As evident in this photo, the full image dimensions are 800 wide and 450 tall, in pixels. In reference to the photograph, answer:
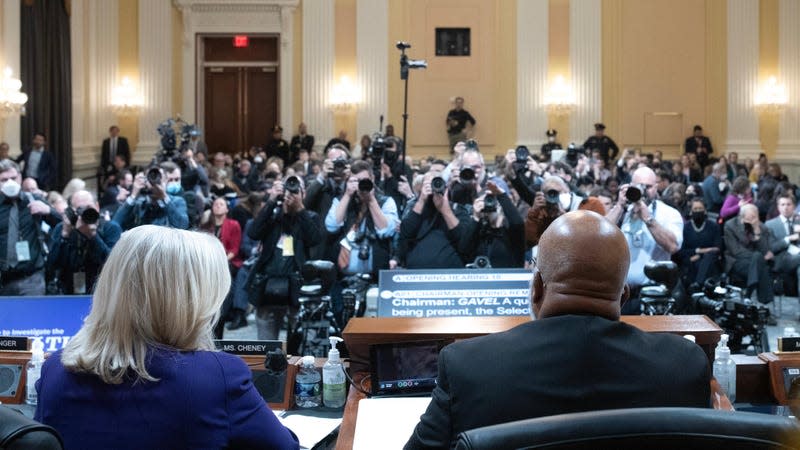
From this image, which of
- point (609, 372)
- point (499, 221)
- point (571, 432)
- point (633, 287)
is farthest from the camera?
point (499, 221)

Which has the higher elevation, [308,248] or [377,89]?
[377,89]

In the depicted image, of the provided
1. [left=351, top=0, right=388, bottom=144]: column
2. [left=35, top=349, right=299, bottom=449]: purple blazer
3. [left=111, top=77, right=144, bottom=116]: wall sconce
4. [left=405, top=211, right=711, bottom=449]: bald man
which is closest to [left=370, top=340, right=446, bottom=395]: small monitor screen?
[left=35, top=349, right=299, bottom=449]: purple blazer

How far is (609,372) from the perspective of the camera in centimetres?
221

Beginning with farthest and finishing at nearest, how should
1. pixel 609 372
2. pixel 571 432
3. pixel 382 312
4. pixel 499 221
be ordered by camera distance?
pixel 499 221 < pixel 382 312 < pixel 609 372 < pixel 571 432

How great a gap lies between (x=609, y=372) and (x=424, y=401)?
49.9 inches

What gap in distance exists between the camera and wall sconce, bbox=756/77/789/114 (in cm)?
1892

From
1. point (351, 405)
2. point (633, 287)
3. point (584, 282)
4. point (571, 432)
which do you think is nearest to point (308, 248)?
point (633, 287)

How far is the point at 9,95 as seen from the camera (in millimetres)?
13727

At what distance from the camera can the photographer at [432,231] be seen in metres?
6.58

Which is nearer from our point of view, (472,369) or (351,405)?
(472,369)

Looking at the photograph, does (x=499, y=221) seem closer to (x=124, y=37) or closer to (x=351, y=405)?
(x=351, y=405)

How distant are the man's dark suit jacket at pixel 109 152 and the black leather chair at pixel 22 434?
16.6 metres

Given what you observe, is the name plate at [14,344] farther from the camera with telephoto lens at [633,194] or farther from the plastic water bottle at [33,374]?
the camera with telephoto lens at [633,194]

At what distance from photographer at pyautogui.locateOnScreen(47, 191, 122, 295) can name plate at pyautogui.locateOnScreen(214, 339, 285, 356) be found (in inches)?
133
